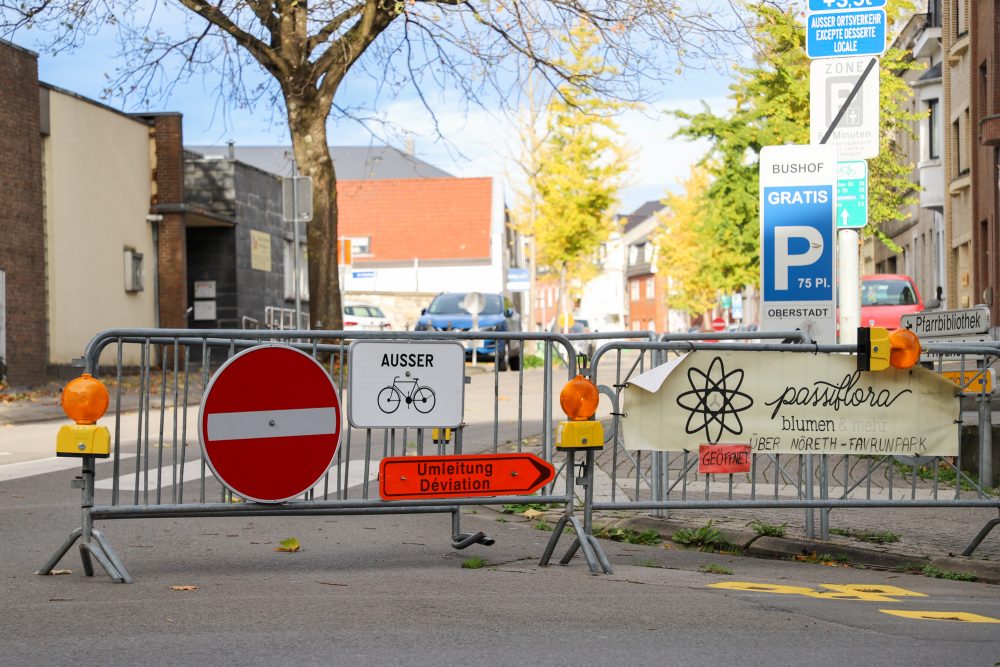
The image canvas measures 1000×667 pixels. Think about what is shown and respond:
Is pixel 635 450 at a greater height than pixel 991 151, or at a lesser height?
lesser

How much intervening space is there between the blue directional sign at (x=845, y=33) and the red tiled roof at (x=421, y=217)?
6217cm

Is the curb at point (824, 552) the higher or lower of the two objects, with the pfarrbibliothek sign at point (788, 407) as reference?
lower

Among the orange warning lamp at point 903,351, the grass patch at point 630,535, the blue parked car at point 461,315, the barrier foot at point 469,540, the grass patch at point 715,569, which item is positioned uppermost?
the blue parked car at point 461,315

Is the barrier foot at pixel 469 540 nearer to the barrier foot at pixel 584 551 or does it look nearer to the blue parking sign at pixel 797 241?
the barrier foot at pixel 584 551

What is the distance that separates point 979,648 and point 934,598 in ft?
4.59

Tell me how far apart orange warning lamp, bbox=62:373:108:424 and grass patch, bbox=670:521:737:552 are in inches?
138

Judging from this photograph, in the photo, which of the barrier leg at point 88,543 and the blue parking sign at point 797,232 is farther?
the blue parking sign at point 797,232

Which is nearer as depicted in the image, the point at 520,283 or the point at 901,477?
the point at 901,477

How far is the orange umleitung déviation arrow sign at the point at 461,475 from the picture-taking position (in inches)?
286

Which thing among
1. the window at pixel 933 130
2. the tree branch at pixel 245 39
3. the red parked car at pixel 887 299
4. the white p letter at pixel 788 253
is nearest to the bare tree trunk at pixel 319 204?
the tree branch at pixel 245 39

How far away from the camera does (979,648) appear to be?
5.27 meters

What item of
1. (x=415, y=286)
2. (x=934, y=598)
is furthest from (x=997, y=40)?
(x=415, y=286)

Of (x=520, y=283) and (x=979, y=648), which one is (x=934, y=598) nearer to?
(x=979, y=648)

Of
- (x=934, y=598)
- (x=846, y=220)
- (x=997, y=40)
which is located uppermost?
(x=997, y=40)
